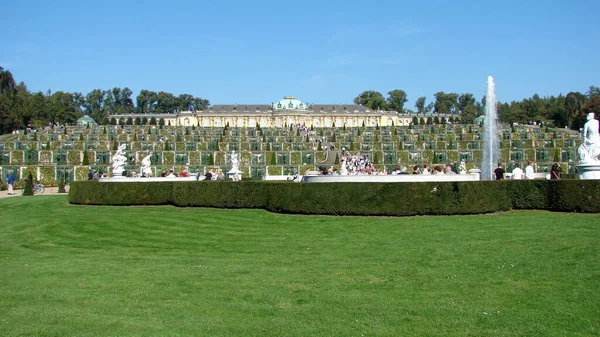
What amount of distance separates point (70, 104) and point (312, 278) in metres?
129

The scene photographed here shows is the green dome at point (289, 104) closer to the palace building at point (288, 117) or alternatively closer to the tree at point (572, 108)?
the palace building at point (288, 117)

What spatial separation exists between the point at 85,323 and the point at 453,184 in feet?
36.8

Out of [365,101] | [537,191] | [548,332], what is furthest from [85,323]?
[365,101]

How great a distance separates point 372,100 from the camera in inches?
5955

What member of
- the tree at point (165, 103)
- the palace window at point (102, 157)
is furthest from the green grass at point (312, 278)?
the tree at point (165, 103)

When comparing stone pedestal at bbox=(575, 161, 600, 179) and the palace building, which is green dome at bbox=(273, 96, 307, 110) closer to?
the palace building

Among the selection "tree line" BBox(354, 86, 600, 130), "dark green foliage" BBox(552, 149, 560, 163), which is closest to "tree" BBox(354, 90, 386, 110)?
"tree line" BBox(354, 86, 600, 130)

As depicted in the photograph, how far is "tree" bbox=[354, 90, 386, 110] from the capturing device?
148000 mm

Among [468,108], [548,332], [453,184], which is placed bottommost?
[548,332]

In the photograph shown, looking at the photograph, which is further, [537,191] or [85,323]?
[537,191]

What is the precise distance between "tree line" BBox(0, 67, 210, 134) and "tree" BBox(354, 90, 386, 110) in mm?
38077

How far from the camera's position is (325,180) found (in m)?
18.8

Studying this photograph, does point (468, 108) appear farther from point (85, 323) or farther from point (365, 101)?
point (85, 323)

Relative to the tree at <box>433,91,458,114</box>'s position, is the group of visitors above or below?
below
